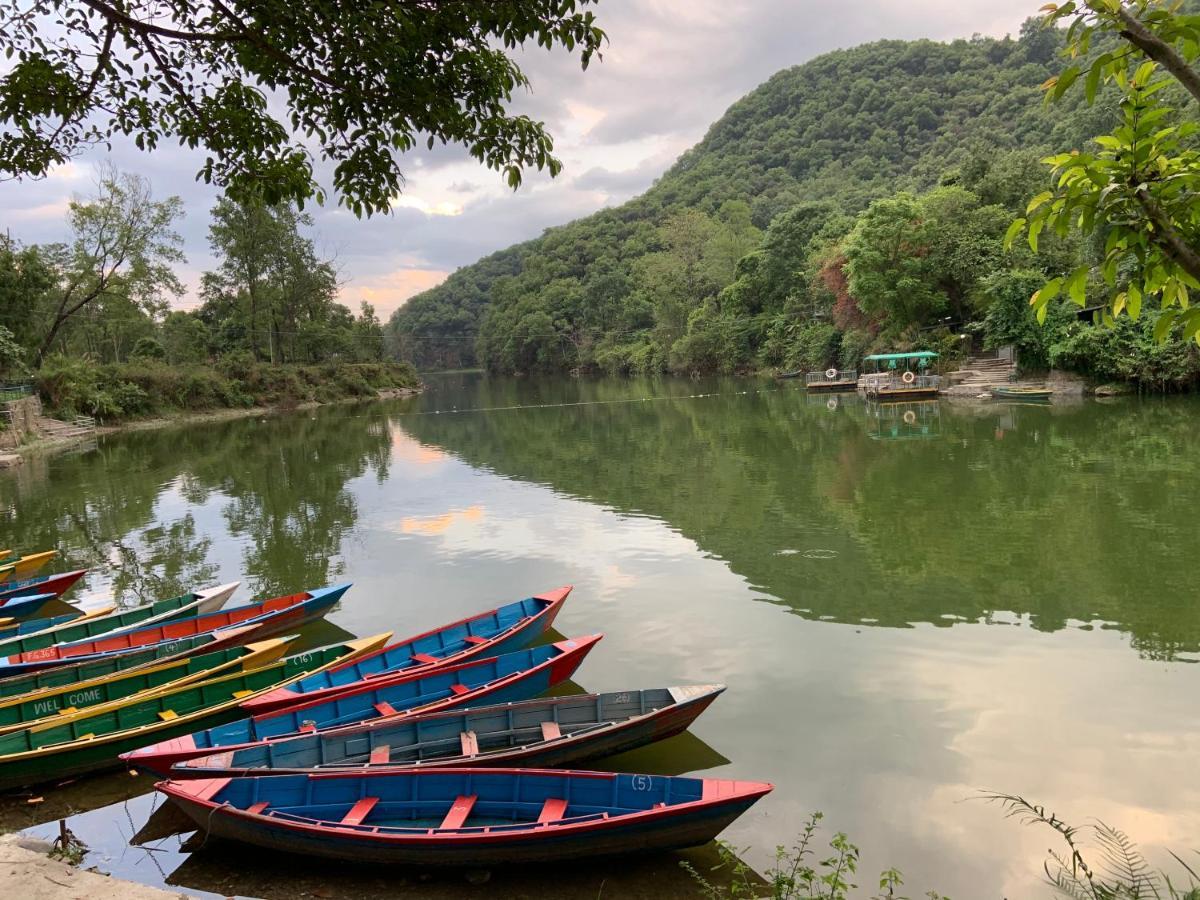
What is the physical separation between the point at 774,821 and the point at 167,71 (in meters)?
6.45

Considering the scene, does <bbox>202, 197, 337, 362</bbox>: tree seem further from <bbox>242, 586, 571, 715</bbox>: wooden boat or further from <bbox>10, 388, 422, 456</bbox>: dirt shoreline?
<bbox>242, 586, 571, 715</bbox>: wooden boat

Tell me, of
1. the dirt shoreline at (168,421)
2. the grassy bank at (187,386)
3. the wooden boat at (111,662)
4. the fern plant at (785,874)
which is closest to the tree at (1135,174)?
the fern plant at (785,874)

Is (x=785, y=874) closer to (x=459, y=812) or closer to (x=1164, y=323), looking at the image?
(x=459, y=812)

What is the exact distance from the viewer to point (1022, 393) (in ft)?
91.4

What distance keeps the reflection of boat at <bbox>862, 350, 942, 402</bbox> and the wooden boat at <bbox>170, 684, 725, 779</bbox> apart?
27789mm

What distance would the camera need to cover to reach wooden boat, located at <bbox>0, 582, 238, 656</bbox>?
8188mm

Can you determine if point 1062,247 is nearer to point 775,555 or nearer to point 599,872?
point 775,555

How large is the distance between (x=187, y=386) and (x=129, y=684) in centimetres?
3891

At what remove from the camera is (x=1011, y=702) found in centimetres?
654

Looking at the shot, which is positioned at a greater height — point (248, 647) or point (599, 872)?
point (248, 647)

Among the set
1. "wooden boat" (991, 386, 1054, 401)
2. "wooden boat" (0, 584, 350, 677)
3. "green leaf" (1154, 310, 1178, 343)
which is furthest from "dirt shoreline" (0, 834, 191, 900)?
"wooden boat" (991, 386, 1054, 401)

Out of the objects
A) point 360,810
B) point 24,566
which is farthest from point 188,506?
point 360,810

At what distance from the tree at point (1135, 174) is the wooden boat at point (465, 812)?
3.43 meters

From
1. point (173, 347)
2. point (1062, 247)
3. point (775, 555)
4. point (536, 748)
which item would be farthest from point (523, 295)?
point (536, 748)
